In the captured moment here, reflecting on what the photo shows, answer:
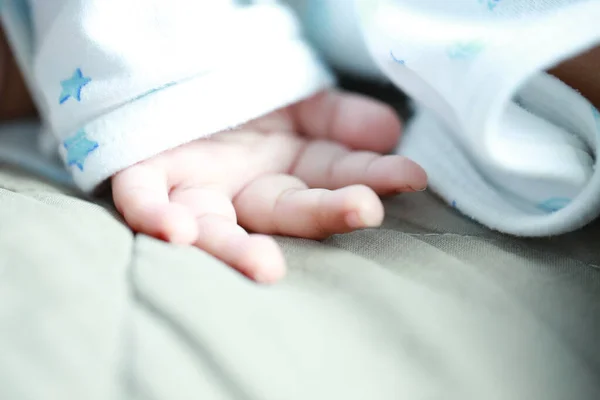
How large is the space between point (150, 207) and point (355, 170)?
17cm

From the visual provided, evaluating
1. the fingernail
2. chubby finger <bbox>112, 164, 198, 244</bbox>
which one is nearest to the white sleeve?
chubby finger <bbox>112, 164, 198, 244</bbox>

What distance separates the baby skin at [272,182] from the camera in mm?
395

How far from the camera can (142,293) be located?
0.34 meters

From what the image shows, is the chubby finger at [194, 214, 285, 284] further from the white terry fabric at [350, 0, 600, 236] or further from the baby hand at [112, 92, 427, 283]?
the white terry fabric at [350, 0, 600, 236]

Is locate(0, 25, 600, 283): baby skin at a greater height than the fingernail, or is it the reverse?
the fingernail

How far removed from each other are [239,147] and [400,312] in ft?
0.80

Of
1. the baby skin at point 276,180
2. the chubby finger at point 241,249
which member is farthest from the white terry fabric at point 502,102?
the chubby finger at point 241,249

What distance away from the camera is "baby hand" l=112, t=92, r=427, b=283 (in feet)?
1.30

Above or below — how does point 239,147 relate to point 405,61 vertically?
below

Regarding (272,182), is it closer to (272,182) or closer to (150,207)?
(272,182)

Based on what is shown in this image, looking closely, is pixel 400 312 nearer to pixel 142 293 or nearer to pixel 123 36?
pixel 142 293

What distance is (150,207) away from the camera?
0.42 meters

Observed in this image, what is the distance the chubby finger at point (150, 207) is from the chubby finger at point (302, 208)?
7cm

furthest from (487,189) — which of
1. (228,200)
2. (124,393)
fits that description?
(124,393)
